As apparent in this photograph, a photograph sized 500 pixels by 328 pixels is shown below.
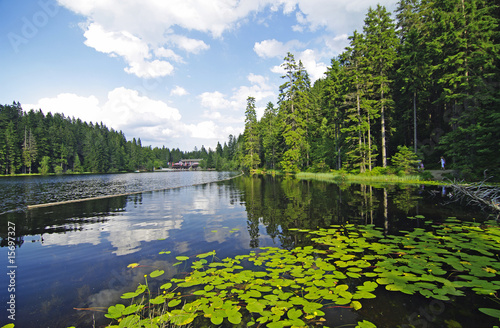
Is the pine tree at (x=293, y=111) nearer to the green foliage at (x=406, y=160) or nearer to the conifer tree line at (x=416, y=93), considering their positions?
the conifer tree line at (x=416, y=93)

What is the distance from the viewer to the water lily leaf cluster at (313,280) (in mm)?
3652

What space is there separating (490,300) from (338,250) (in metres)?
2.99

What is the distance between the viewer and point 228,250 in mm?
6984

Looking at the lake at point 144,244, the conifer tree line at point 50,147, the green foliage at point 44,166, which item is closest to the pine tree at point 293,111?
the lake at point 144,244

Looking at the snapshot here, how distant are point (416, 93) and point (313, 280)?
3425 centimetres

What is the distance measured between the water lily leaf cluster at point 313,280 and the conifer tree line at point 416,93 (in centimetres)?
507

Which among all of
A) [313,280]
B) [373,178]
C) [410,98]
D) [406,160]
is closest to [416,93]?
[410,98]

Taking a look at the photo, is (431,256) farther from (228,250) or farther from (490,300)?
(228,250)

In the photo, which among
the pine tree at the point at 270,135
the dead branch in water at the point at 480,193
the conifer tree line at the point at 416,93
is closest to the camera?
the dead branch in water at the point at 480,193

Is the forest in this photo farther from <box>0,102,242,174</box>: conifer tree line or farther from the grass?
<box>0,102,242,174</box>: conifer tree line

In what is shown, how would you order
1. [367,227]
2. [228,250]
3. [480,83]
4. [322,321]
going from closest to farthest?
[322,321] → [228,250] → [367,227] → [480,83]

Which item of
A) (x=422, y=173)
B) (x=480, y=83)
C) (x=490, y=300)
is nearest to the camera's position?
(x=490, y=300)

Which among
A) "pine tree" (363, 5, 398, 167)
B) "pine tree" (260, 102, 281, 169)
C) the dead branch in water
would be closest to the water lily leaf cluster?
the dead branch in water

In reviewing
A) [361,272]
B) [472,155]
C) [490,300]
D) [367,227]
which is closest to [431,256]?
[490,300]
